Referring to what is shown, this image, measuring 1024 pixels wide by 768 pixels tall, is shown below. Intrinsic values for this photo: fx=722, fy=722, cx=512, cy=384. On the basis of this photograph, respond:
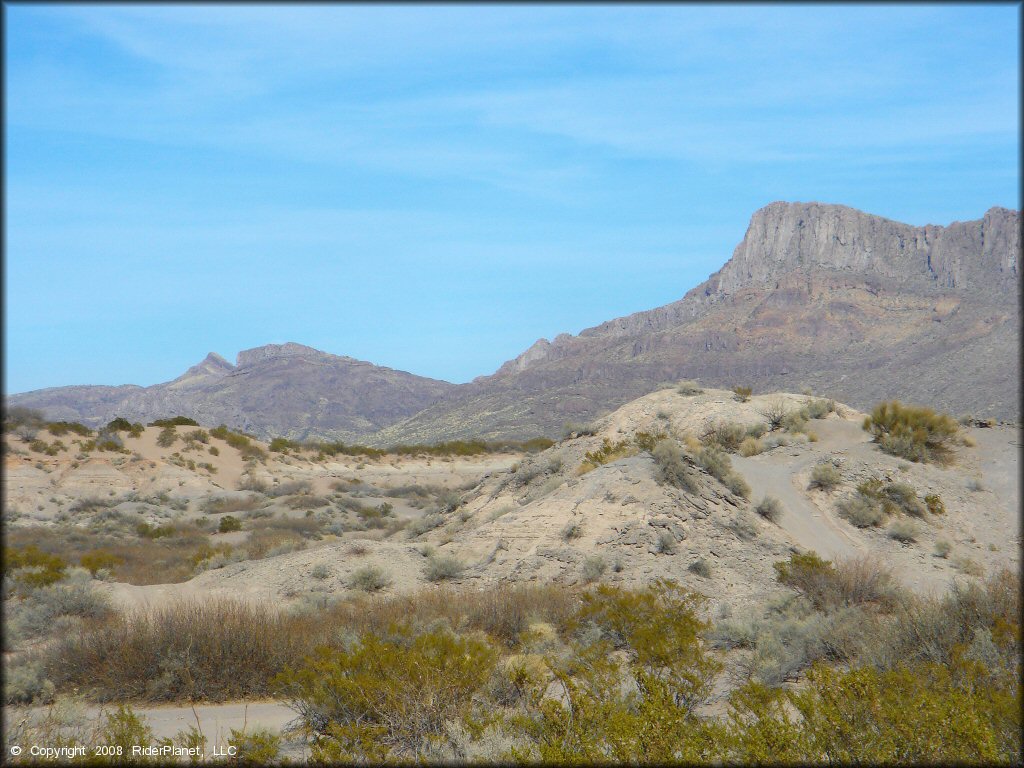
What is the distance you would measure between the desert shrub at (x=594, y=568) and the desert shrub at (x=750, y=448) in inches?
518

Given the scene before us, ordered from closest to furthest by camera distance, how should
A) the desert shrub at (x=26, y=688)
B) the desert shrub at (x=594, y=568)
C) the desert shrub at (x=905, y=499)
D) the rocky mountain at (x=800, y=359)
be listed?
the desert shrub at (x=26, y=688) → the desert shrub at (x=594, y=568) → the desert shrub at (x=905, y=499) → the rocky mountain at (x=800, y=359)

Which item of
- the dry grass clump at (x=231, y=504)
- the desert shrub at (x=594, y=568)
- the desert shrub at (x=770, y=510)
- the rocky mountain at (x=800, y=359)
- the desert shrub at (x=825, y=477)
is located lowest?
the dry grass clump at (x=231, y=504)

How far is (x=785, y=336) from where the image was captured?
172250 mm

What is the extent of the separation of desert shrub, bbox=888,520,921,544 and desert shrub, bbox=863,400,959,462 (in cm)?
568

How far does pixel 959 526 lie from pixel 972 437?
7.07 metres

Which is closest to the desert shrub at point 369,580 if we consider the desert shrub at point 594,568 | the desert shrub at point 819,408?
the desert shrub at point 594,568

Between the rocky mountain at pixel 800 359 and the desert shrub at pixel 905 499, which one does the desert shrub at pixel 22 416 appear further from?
the rocky mountain at pixel 800 359

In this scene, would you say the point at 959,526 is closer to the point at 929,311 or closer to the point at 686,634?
the point at 686,634

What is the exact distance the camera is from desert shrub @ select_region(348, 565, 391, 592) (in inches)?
631

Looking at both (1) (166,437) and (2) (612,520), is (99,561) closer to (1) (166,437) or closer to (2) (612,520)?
(2) (612,520)

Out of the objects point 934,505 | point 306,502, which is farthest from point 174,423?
point 934,505

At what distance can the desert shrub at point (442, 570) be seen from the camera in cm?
1675

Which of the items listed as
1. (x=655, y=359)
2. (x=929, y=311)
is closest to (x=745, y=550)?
(x=655, y=359)

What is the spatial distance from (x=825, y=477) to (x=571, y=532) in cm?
1004
